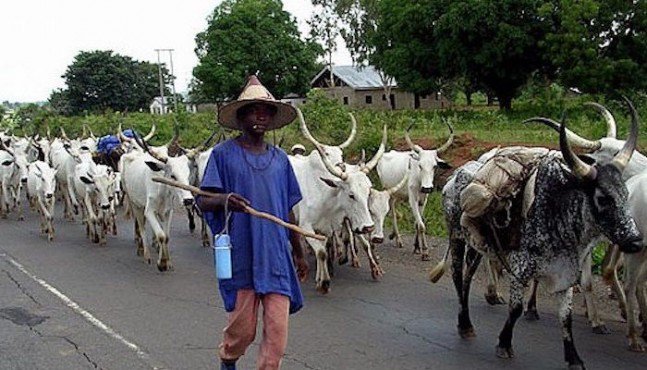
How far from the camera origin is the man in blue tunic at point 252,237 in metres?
4.93

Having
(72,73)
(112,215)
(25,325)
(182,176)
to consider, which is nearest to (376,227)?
(182,176)

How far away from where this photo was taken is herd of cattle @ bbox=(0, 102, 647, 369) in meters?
6.04

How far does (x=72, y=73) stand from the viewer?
211 feet

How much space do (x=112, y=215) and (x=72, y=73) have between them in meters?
53.1

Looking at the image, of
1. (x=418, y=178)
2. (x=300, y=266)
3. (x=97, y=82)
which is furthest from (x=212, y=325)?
(x=97, y=82)

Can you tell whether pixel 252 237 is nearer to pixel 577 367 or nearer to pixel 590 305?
pixel 577 367

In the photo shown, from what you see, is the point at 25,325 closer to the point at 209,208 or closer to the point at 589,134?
the point at 209,208

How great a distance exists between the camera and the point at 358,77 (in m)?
64.2

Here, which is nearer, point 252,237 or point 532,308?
point 252,237

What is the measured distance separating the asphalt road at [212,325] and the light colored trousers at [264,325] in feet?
5.96

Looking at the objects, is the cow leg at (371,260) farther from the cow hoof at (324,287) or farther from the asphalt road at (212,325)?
the cow hoof at (324,287)

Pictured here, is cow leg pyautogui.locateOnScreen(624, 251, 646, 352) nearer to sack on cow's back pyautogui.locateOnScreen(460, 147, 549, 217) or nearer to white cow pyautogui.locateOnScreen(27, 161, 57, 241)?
sack on cow's back pyautogui.locateOnScreen(460, 147, 549, 217)

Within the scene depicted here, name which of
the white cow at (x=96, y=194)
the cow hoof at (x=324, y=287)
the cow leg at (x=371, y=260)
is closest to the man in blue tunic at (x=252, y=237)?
the cow hoof at (x=324, y=287)

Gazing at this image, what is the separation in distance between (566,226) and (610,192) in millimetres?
521
